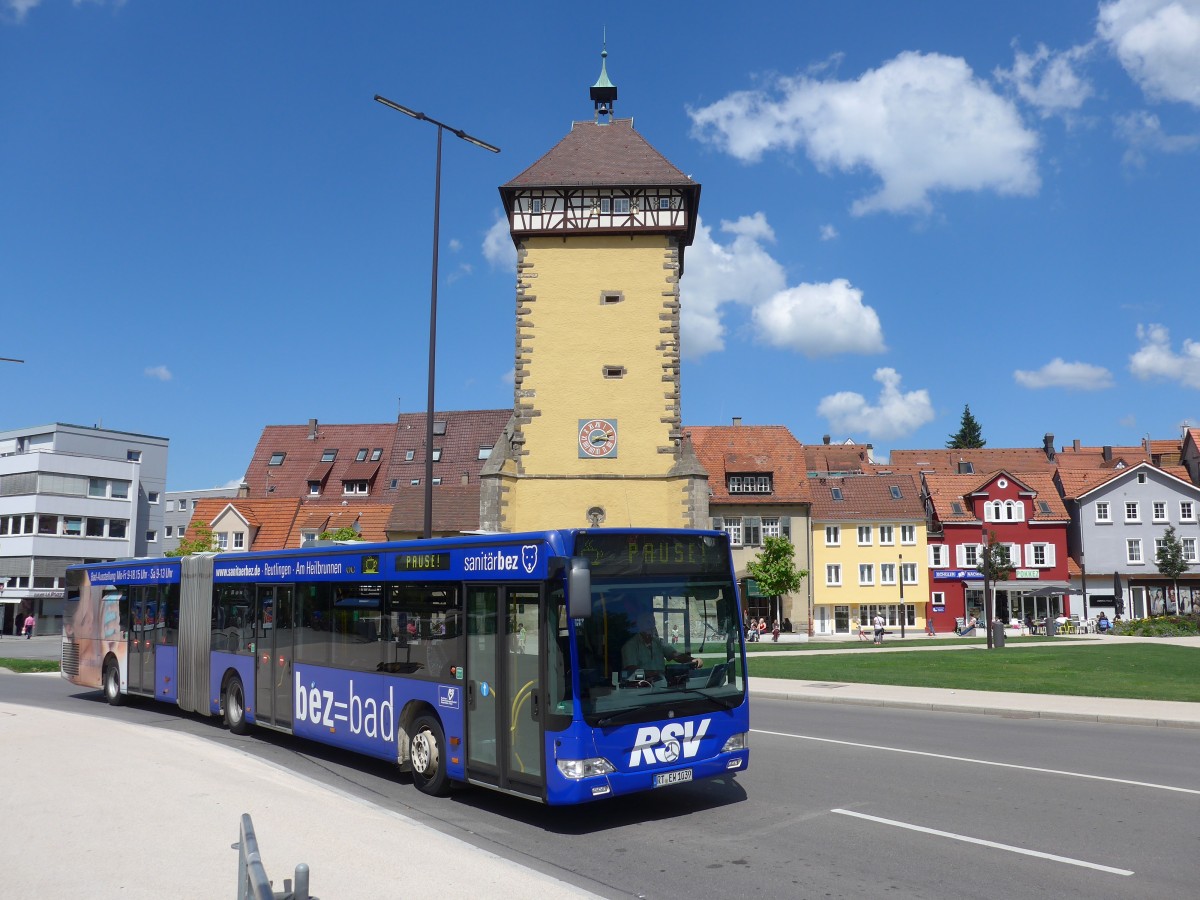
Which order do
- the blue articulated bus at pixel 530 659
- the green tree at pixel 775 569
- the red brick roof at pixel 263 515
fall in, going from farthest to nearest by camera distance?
the red brick roof at pixel 263 515, the green tree at pixel 775 569, the blue articulated bus at pixel 530 659

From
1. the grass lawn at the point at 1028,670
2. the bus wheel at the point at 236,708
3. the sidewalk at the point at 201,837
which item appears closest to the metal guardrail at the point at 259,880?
the sidewalk at the point at 201,837

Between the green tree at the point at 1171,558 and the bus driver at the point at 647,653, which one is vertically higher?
the green tree at the point at 1171,558

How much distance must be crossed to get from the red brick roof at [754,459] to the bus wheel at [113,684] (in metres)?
41.0

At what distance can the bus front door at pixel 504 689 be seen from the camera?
8.99 m

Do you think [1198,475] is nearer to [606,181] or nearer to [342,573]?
[606,181]

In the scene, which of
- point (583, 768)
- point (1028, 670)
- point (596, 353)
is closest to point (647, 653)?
point (583, 768)

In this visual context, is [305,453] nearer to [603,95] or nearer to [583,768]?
[603,95]

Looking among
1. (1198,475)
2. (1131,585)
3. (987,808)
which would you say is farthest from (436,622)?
(1198,475)

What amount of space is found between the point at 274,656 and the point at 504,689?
19.7 feet

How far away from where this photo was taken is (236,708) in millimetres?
15078

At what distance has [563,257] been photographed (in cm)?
3616

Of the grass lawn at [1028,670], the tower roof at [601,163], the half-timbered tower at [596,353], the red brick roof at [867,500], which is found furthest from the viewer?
the red brick roof at [867,500]

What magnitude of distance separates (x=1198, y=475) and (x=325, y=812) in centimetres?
7580

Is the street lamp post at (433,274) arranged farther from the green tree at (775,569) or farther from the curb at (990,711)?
the green tree at (775,569)
